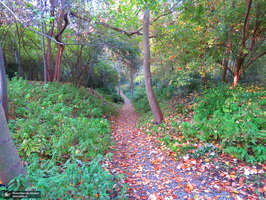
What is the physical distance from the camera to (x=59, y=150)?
3.17m

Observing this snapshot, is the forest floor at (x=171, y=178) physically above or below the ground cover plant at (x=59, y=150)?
below

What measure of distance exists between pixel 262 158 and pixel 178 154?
1.73 m

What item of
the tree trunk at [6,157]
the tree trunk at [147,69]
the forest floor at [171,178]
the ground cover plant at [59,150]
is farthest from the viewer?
the tree trunk at [147,69]

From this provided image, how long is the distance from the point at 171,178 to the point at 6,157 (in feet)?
9.44

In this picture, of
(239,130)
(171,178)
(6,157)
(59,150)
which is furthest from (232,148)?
(6,157)

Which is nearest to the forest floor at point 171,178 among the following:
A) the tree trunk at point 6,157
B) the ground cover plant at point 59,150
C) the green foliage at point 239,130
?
the ground cover plant at point 59,150

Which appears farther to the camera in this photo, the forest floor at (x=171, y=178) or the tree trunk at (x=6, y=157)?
the forest floor at (x=171, y=178)

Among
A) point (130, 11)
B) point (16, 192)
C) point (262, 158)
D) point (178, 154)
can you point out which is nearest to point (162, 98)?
point (130, 11)

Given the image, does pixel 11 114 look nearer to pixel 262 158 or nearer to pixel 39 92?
pixel 39 92

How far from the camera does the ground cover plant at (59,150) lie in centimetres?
205

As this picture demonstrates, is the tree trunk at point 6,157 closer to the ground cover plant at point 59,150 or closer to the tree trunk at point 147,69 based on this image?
the ground cover plant at point 59,150

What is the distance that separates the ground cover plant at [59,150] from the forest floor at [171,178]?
0.44 meters

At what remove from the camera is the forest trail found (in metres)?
2.62

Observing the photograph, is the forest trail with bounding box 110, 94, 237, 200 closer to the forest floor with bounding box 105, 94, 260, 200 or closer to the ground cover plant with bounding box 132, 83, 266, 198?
the forest floor with bounding box 105, 94, 260, 200
